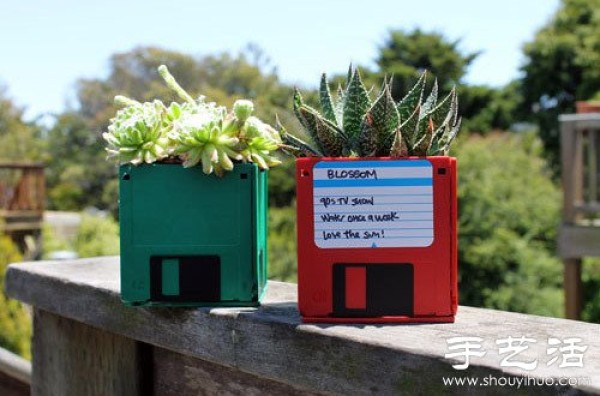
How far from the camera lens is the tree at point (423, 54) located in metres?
18.4

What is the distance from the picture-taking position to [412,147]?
44.6 inches

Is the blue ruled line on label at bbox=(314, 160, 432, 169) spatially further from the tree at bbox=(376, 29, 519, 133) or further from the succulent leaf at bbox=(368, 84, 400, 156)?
the tree at bbox=(376, 29, 519, 133)

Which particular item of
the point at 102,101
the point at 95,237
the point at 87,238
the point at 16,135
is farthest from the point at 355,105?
the point at 16,135

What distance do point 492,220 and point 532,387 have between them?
913cm

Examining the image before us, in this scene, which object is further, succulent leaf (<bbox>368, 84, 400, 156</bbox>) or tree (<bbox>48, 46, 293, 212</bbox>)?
tree (<bbox>48, 46, 293, 212</bbox>)

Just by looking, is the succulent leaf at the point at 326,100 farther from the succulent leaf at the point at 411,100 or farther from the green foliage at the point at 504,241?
the green foliage at the point at 504,241

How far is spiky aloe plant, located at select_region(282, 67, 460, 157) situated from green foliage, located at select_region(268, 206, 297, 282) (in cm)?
694

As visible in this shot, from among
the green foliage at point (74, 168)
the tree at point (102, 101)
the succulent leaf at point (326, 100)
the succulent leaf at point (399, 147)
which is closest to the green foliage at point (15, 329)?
the succulent leaf at point (326, 100)

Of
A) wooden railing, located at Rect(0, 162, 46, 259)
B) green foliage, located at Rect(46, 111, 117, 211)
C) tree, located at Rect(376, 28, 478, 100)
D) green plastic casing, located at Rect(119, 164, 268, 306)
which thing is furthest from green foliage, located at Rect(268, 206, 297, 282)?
green foliage, located at Rect(46, 111, 117, 211)

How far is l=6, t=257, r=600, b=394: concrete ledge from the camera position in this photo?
889 millimetres

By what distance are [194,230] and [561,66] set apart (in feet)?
48.5

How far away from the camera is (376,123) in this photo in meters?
1.13

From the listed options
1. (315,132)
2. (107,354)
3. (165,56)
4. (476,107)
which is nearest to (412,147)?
(315,132)

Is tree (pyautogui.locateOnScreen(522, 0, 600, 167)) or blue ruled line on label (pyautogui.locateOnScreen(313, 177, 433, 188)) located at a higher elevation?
tree (pyautogui.locateOnScreen(522, 0, 600, 167))
